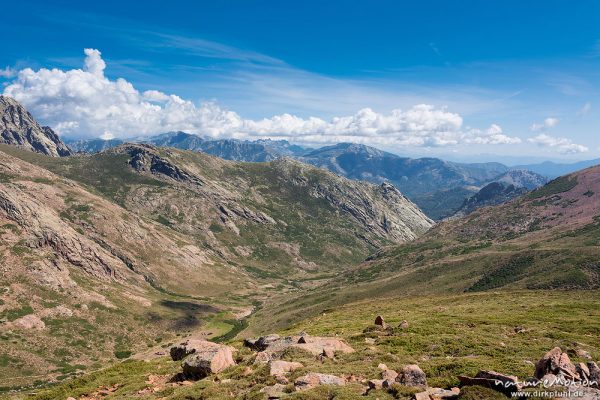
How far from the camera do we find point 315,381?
34156 mm

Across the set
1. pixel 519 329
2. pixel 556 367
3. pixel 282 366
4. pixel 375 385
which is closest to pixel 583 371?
pixel 556 367

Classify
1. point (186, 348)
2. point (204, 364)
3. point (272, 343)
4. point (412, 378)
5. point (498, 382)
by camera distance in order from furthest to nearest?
point (186, 348) < point (272, 343) < point (204, 364) < point (412, 378) < point (498, 382)

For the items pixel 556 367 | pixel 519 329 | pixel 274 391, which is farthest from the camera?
pixel 519 329

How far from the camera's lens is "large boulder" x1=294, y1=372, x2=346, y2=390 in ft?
110

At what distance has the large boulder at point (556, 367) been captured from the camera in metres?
30.2

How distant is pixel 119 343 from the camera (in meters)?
199

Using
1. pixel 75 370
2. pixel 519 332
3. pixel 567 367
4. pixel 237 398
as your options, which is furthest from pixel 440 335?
pixel 75 370

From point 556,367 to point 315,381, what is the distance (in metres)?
19.2

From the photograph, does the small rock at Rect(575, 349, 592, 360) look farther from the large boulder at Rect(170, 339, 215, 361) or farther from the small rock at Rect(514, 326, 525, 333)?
the large boulder at Rect(170, 339, 215, 361)

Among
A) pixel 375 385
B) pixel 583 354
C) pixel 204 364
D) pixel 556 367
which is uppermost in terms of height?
pixel 556 367

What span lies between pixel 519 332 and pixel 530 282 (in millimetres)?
121152

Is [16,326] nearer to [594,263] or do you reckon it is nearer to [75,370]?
[75,370]

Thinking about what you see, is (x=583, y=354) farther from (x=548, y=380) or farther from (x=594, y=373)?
(x=548, y=380)

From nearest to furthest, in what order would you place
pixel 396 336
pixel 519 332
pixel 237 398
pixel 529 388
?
pixel 529 388 < pixel 237 398 < pixel 396 336 < pixel 519 332
